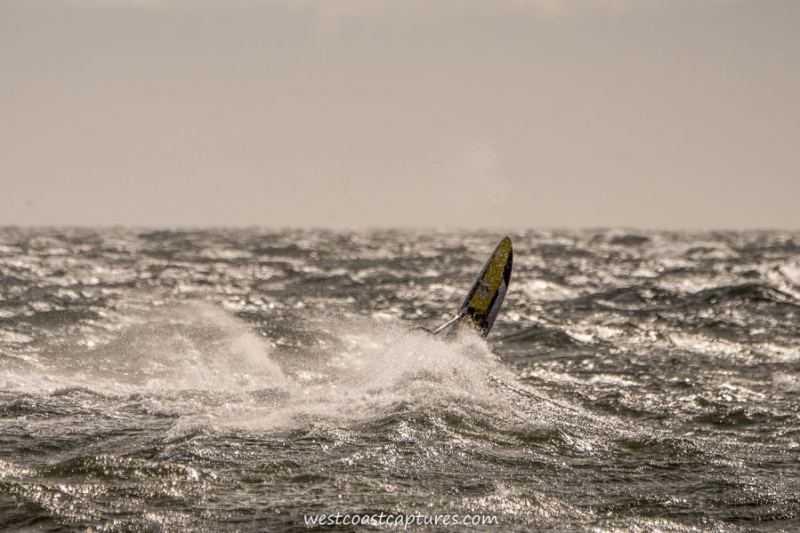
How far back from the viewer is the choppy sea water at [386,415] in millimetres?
7449

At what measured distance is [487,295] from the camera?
1703 cm

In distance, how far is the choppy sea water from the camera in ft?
24.4

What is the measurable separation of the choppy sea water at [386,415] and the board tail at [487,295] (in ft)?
1.60

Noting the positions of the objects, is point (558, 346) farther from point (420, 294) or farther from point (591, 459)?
point (420, 294)

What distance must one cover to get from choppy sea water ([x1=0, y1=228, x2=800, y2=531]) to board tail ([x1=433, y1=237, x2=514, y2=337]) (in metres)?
0.49

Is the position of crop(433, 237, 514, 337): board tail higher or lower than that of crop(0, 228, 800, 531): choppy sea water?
higher

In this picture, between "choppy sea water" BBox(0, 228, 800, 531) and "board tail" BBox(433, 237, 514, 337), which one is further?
"board tail" BBox(433, 237, 514, 337)

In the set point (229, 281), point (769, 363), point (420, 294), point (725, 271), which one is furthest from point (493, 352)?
point (725, 271)

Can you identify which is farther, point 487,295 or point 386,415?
point 487,295

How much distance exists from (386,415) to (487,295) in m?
7.10

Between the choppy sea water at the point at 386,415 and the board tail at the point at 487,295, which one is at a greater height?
the board tail at the point at 487,295

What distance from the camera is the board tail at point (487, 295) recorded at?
1669 cm

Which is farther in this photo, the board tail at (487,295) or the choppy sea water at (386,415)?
the board tail at (487,295)

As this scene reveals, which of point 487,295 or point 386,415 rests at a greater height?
point 487,295
